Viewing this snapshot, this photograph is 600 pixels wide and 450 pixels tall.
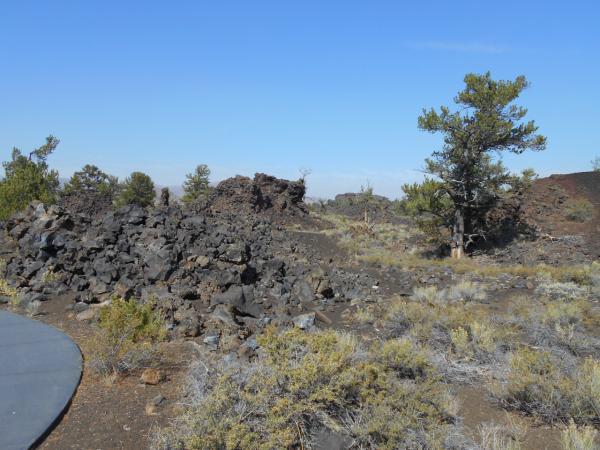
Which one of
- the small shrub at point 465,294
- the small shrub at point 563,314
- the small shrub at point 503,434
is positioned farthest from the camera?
the small shrub at point 465,294

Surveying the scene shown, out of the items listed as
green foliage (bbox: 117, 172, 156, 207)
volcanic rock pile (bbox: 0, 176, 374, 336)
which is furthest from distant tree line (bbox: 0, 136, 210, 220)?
volcanic rock pile (bbox: 0, 176, 374, 336)

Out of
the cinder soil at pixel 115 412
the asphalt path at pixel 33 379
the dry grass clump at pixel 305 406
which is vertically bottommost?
the cinder soil at pixel 115 412

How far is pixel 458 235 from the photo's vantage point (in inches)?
848

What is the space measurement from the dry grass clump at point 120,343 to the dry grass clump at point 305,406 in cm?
158

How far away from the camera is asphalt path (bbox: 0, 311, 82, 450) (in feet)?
15.4

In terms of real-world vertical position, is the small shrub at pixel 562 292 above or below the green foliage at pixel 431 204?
below

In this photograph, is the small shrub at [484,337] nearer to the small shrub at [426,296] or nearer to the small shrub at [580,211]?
the small shrub at [426,296]

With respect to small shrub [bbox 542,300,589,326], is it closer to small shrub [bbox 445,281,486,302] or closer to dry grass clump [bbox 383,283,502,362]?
dry grass clump [bbox 383,283,502,362]

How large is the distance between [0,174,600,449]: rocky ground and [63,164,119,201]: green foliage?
63.6ft

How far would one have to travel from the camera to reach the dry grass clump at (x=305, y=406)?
4141mm

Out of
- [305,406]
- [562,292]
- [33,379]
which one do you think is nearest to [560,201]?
[562,292]

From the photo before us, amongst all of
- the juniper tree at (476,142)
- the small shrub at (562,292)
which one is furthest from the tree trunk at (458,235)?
the small shrub at (562,292)

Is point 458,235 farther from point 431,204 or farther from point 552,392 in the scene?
point 552,392

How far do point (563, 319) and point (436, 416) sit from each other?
230 inches
